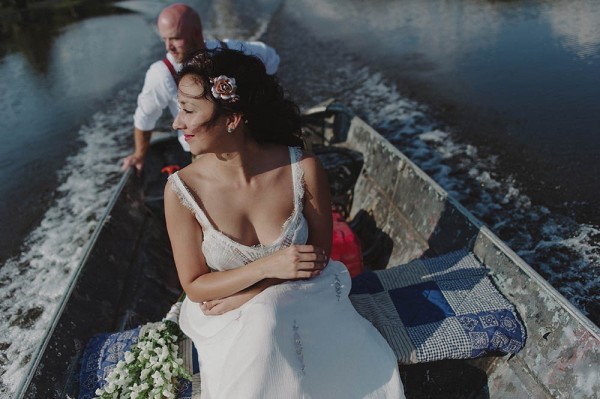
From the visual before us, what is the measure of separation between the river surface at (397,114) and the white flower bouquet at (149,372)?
1.68ft

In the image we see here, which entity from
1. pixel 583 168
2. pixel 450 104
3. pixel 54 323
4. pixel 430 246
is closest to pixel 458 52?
pixel 450 104

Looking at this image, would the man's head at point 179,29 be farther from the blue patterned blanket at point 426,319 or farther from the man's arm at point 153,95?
the blue patterned blanket at point 426,319

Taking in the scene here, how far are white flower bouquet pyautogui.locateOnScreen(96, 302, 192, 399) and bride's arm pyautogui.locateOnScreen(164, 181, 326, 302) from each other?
18.2 inches

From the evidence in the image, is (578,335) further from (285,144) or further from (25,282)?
(25,282)

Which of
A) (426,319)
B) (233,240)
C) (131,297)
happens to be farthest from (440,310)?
(131,297)

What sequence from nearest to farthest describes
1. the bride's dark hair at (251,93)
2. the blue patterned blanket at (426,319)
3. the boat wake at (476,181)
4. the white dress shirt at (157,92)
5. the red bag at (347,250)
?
the bride's dark hair at (251,93), the blue patterned blanket at (426,319), the red bag at (347,250), the white dress shirt at (157,92), the boat wake at (476,181)

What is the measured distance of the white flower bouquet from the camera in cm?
252

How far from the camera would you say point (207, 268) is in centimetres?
245

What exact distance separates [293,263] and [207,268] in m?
0.52

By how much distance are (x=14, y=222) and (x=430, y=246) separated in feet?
22.7

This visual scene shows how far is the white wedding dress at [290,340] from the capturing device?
211 centimetres

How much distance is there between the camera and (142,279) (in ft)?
13.1

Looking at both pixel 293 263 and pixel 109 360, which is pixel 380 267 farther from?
pixel 109 360

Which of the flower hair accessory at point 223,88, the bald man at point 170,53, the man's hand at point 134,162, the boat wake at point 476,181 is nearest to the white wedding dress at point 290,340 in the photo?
the flower hair accessory at point 223,88
